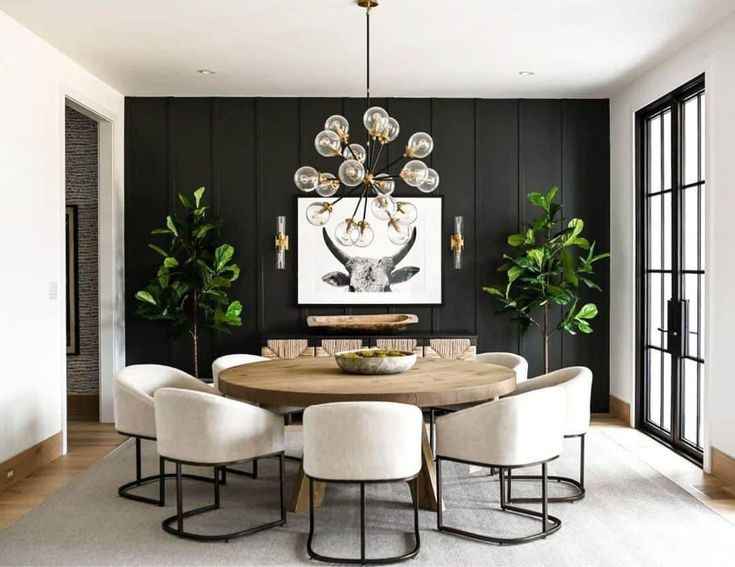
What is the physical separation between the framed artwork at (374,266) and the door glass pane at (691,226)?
212 cm

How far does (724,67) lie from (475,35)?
154 centimetres

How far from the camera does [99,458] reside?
543 cm

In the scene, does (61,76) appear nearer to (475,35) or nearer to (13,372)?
(13,372)

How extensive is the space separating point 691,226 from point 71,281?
505cm

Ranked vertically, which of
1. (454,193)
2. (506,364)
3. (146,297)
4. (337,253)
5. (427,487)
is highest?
(454,193)

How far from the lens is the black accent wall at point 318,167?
693 centimetres

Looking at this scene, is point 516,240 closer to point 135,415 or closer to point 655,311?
point 655,311

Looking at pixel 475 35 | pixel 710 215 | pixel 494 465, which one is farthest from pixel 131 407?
pixel 710 215

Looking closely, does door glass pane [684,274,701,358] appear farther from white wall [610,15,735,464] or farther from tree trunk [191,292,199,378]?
tree trunk [191,292,199,378]

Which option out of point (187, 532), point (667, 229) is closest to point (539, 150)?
point (667, 229)

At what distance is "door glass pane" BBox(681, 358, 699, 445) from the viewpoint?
17.8ft

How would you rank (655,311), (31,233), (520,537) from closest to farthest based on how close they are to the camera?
(520,537)
(31,233)
(655,311)

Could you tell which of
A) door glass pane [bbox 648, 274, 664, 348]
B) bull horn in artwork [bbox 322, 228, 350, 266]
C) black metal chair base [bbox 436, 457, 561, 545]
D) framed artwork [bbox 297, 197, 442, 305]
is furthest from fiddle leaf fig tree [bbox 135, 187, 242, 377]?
door glass pane [bbox 648, 274, 664, 348]

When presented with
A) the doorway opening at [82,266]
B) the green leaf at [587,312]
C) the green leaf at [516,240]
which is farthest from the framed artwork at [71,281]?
the green leaf at [587,312]
